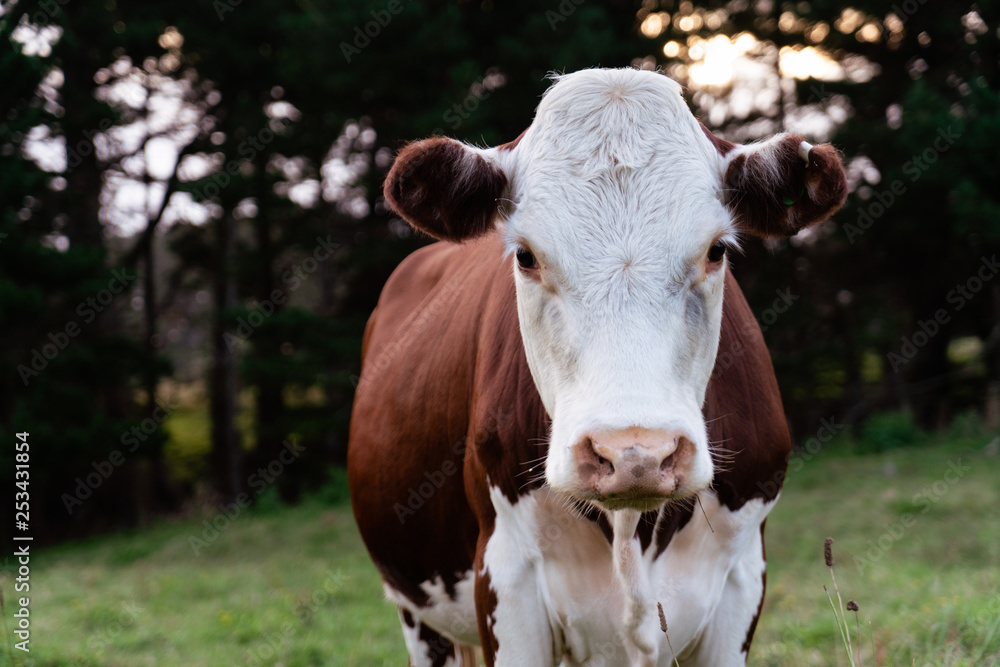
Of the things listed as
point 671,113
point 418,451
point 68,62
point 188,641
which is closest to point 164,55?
point 68,62

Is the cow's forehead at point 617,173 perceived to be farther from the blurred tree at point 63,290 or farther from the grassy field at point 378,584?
the blurred tree at point 63,290

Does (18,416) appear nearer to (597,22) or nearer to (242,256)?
(242,256)

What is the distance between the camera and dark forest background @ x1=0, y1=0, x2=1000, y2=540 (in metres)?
10.9

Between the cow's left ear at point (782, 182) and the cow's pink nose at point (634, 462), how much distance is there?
75 centimetres

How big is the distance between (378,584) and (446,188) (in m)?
6.06

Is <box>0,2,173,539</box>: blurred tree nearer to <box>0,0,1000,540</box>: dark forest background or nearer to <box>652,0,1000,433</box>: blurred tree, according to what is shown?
<box>0,0,1000,540</box>: dark forest background

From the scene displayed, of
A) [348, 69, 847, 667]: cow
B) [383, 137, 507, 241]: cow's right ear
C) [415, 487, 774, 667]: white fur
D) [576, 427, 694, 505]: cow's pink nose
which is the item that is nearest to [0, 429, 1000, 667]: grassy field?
[415, 487, 774, 667]: white fur

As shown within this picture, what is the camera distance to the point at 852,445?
12758mm

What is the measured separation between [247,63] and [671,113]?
12.6 metres

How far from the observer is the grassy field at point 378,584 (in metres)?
4.27

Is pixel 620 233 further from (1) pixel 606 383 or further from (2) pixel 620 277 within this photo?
(1) pixel 606 383

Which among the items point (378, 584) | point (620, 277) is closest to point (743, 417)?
point (620, 277)

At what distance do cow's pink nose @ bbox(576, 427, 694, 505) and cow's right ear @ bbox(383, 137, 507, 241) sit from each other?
31.9 inches

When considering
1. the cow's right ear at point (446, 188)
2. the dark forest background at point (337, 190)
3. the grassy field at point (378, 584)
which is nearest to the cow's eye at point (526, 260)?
the cow's right ear at point (446, 188)
